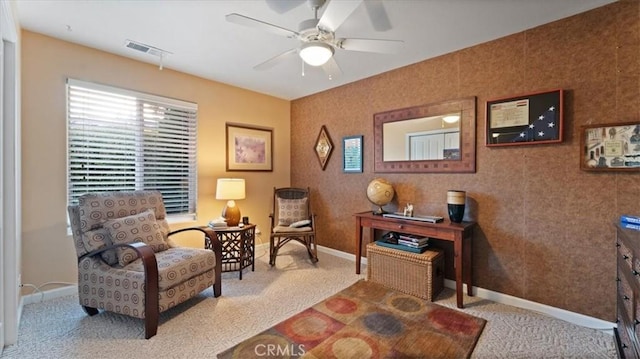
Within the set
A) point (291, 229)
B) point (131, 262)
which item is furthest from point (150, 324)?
point (291, 229)

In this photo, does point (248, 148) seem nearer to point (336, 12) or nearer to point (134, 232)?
point (134, 232)

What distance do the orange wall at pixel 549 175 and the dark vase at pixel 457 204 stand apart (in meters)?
0.21

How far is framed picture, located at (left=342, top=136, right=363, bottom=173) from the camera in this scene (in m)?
A: 3.73

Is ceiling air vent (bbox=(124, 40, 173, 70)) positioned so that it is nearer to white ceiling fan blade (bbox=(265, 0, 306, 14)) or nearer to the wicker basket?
white ceiling fan blade (bbox=(265, 0, 306, 14))

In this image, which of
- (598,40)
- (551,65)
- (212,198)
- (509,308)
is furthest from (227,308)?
(598,40)

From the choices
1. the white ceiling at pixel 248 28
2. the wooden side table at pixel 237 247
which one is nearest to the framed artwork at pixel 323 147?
the white ceiling at pixel 248 28

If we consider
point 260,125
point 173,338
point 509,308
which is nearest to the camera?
point 173,338

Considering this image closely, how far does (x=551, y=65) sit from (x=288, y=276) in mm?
3221

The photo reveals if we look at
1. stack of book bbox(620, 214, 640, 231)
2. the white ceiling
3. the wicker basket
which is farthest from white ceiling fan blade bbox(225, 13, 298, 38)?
stack of book bbox(620, 214, 640, 231)

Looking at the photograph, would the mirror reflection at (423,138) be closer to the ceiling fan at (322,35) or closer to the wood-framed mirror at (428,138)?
the wood-framed mirror at (428,138)

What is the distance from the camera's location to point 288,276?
315 centimetres

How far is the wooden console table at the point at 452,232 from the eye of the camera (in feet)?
7.98

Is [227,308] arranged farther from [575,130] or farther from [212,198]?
[575,130]

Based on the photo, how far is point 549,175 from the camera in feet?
7.55
